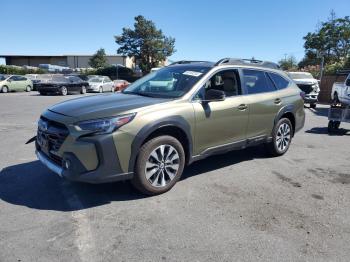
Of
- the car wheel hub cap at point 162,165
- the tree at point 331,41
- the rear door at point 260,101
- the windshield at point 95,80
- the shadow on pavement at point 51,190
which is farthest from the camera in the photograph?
the tree at point 331,41

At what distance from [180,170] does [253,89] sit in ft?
7.05

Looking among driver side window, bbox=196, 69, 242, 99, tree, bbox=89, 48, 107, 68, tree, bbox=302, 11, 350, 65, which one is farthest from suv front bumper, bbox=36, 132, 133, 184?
tree, bbox=89, 48, 107, 68

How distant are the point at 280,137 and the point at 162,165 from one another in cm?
306

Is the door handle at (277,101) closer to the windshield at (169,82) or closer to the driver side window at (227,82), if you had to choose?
the driver side window at (227,82)

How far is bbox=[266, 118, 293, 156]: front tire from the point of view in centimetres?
680

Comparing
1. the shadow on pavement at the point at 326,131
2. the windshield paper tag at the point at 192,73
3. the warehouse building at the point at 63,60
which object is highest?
the warehouse building at the point at 63,60

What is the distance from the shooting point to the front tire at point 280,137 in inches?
268

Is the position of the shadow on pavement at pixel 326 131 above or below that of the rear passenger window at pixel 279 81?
below

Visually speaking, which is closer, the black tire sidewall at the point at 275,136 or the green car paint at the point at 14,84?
the black tire sidewall at the point at 275,136

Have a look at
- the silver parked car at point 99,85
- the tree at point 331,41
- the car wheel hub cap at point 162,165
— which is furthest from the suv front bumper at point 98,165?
the tree at point 331,41

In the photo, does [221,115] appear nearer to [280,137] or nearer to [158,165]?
[158,165]

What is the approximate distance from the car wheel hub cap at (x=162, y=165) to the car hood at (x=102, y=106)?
2.06ft

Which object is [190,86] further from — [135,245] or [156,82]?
[135,245]

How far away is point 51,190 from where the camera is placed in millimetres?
4953
